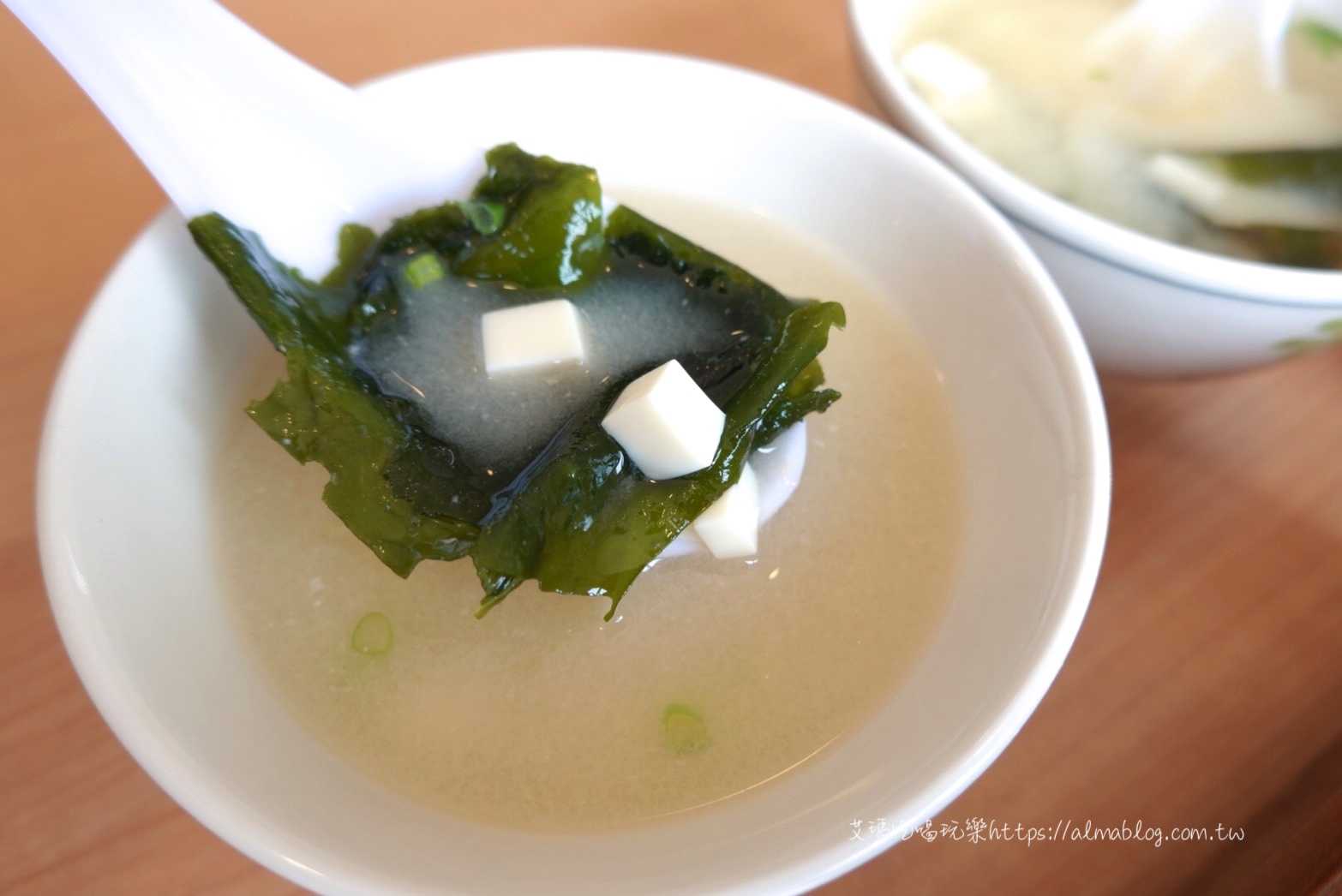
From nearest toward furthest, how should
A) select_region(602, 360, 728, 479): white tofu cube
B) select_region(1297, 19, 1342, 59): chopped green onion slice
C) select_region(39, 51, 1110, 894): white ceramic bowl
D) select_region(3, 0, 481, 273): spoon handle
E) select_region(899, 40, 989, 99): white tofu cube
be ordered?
select_region(39, 51, 1110, 894): white ceramic bowl → select_region(602, 360, 728, 479): white tofu cube → select_region(3, 0, 481, 273): spoon handle → select_region(899, 40, 989, 99): white tofu cube → select_region(1297, 19, 1342, 59): chopped green onion slice

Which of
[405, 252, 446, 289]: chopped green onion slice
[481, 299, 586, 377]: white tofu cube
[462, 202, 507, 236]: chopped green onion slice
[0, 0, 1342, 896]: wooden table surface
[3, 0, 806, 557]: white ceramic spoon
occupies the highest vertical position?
[3, 0, 806, 557]: white ceramic spoon

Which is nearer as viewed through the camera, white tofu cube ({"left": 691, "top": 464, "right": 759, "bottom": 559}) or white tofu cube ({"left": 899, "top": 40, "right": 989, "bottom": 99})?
white tofu cube ({"left": 691, "top": 464, "right": 759, "bottom": 559})

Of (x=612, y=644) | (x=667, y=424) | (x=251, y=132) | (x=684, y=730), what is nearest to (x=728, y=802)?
(x=684, y=730)

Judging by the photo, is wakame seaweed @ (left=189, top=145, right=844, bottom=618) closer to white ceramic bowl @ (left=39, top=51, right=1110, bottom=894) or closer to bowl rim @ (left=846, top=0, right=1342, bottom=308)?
white ceramic bowl @ (left=39, top=51, right=1110, bottom=894)

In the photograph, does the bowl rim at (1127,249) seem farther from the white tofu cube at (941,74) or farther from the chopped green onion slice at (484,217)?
the chopped green onion slice at (484,217)

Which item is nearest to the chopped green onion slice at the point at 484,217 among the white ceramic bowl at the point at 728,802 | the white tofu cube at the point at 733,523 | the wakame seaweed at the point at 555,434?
the wakame seaweed at the point at 555,434

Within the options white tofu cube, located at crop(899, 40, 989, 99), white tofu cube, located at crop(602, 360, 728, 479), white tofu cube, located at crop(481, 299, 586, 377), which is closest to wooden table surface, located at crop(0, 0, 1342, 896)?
white tofu cube, located at crop(899, 40, 989, 99)

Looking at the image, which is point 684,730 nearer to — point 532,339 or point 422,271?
point 532,339

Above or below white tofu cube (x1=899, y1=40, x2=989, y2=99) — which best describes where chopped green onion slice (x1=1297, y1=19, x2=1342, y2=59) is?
below
